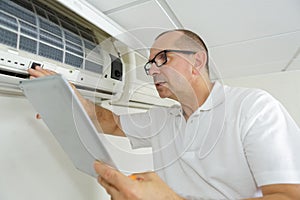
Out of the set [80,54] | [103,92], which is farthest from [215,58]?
[80,54]

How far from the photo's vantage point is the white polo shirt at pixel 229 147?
0.78m

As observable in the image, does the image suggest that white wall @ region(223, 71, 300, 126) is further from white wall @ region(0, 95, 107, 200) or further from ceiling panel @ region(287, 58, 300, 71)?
white wall @ region(0, 95, 107, 200)

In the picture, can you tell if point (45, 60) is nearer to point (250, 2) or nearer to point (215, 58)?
point (250, 2)

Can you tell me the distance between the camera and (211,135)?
1.00 meters

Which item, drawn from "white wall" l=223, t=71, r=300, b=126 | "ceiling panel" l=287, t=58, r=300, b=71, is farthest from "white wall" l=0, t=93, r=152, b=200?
"white wall" l=223, t=71, r=300, b=126

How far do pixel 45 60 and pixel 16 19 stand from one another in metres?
0.17

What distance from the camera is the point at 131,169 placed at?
0.93 metres

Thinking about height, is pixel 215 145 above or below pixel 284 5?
below

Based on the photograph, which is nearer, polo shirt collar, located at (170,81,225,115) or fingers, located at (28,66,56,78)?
fingers, located at (28,66,56,78)

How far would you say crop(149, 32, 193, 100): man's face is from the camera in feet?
3.24

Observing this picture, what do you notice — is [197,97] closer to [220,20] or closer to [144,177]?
[220,20]

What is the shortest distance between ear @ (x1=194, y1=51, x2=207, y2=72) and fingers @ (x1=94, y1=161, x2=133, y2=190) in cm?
67

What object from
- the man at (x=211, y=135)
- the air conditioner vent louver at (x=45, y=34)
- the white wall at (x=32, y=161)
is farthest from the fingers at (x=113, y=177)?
the air conditioner vent louver at (x=45, y=34)

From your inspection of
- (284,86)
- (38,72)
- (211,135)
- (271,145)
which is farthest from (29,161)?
(284,86)
